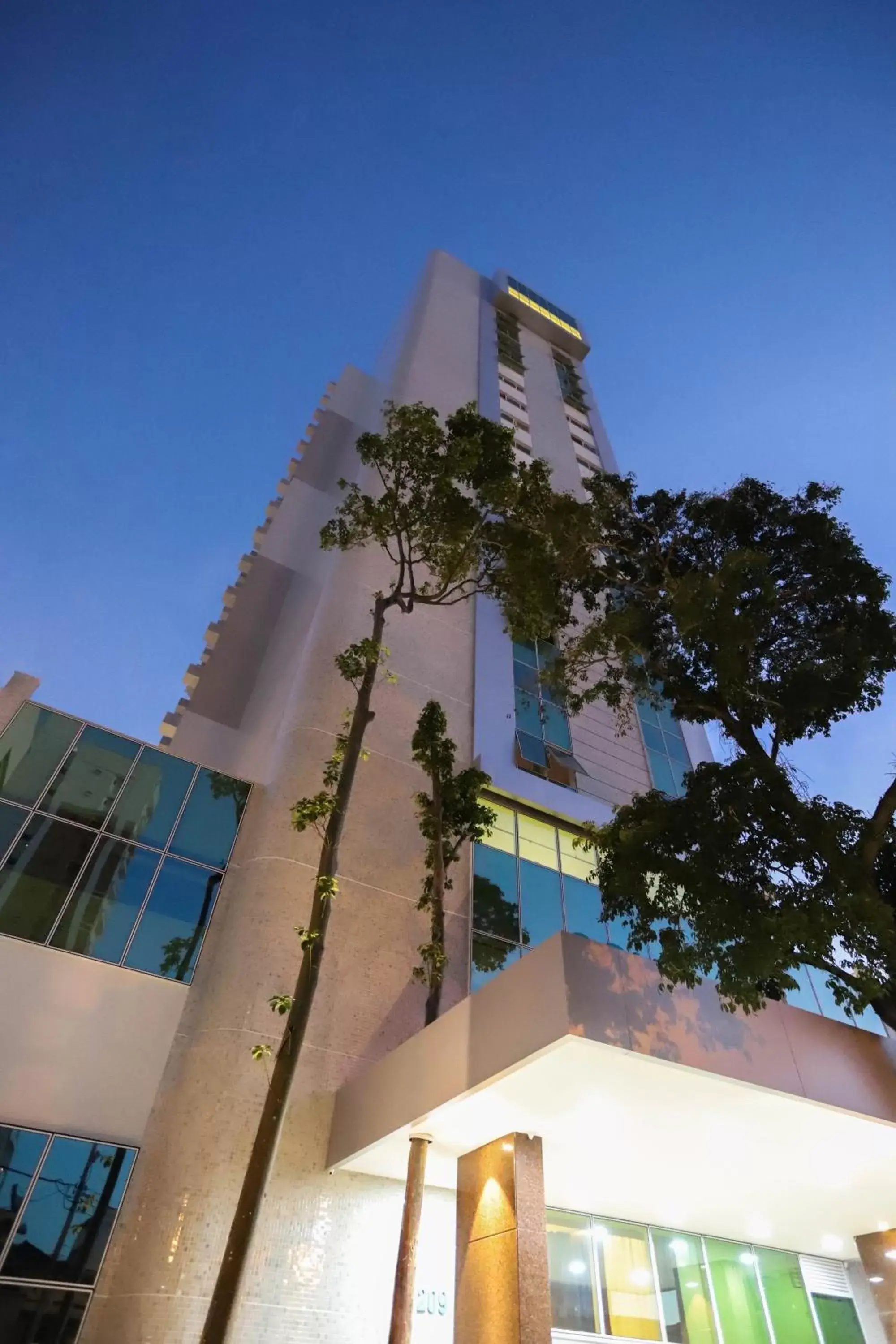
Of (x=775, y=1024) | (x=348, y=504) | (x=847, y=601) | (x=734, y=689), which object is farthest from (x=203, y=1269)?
(x=847, y=601)

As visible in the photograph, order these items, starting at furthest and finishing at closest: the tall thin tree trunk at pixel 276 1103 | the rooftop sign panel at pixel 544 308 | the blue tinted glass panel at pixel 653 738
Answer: the rooftop sign panel at pixel 544 308 < the blue tinted glass panel at pixel 653 738 < the tall thin tree trunk at pixel 276 1103

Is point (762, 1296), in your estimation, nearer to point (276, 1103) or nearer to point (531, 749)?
point (276, 1103)

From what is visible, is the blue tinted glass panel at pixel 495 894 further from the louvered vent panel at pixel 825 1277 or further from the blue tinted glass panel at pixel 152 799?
the louvered vent panel at pixel 825 1277

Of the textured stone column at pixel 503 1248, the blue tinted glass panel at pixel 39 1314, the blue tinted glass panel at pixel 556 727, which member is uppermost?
the blue tinted glass panel at pixel 556 727

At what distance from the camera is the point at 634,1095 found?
7.91 metres

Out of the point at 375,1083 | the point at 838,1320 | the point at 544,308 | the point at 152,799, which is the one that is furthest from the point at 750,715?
the point at 544,308

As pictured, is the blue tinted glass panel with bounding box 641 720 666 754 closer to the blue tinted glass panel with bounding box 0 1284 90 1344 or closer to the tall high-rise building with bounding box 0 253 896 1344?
the tall high-rise building with bounding box 0 253 896 1344

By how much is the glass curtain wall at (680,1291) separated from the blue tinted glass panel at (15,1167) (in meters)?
6.86

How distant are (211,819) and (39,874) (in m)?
2.84

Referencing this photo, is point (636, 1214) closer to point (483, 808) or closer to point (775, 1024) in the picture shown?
point (775, 1024)

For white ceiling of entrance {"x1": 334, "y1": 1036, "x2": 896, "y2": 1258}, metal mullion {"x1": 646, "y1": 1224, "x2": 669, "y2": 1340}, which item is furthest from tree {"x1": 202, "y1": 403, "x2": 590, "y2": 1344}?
metal mullion {"x1": 646, "y1": 1224, "x2": 669, "y2": 1340}

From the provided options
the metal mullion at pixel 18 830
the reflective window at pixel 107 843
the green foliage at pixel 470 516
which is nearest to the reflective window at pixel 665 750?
the green foliage at pixel 470 516

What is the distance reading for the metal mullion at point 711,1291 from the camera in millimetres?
11625

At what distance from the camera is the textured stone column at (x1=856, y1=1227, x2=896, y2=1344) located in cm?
1145
